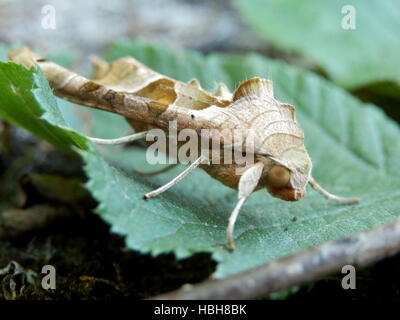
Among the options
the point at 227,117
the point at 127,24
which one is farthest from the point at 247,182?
the point at 127,24

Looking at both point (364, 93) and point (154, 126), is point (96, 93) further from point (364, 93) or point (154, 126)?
point (364, 93)

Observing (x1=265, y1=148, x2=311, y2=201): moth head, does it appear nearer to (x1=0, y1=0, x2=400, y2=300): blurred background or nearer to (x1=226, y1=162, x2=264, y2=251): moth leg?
→ (x1=226, y1=162, x2=264, y2=251): moth leg

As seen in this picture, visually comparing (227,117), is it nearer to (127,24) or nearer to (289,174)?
(289,174)

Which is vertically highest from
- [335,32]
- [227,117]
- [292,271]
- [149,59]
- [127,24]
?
[127,24]

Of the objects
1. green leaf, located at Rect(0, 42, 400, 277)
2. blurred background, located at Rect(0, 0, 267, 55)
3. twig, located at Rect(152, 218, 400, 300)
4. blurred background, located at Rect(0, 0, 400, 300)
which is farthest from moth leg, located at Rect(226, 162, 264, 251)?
blurred background, located at Rect(0, 0, 267, 55)

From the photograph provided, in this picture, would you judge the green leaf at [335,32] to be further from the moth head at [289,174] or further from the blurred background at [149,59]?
the moth head at [289,174]

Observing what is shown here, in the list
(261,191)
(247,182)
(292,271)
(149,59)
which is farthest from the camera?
(149,59)

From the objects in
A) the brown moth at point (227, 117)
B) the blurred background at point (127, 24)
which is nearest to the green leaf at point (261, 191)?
the brown moth at point (227, 117)
